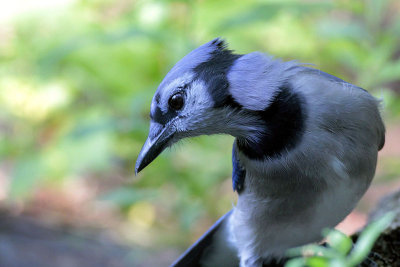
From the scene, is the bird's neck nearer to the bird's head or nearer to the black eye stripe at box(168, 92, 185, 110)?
the bird's head

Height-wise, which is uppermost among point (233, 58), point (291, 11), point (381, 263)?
point (291, 11)

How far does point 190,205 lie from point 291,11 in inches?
51.8

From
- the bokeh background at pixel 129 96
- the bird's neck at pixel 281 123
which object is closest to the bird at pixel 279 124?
the bird's neck at pixel 281 123

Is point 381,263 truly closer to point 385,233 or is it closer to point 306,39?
point 385,233

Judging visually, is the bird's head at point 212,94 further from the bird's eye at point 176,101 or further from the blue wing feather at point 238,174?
the blue wing feather at point 238,174

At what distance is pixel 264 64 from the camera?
175 cm

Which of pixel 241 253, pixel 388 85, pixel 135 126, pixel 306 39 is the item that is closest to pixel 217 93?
pixel 241 253

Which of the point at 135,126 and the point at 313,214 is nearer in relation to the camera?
the point at 313,214

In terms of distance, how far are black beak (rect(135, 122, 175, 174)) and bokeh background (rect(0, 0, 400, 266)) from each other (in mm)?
1182

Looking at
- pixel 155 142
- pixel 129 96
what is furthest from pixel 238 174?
pixel 129 96

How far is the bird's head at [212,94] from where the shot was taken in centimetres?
171

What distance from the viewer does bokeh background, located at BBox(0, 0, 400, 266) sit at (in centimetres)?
318

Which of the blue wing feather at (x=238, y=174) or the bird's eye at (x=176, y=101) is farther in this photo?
the blue wing feather at (x=238, y=174)

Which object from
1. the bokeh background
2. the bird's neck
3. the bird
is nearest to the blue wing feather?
the bird
